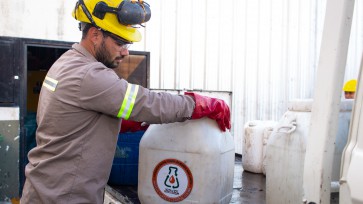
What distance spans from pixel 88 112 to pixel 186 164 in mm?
623

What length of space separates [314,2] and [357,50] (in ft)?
3.33

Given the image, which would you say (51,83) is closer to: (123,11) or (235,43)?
(123,11)

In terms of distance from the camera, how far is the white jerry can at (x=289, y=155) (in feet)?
5.85

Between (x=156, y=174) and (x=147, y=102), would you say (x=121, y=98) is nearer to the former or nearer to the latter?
(x=147, y=102)

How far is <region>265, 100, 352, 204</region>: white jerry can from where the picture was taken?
178 centimetres

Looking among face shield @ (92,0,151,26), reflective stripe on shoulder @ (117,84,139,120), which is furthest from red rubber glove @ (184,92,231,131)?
face shield @ (92,0,151,26)

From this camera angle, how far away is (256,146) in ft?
10.4

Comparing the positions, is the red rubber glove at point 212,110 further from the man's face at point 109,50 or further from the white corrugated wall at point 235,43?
the white corrugated wall at point 235,43

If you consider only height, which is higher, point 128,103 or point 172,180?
point 128,103

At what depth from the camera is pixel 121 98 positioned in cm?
166

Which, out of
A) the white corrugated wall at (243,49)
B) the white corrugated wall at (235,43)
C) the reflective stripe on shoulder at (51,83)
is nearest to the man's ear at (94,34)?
the reflective stripe on shoulder at (51,83)

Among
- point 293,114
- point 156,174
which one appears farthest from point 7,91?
point 293,114

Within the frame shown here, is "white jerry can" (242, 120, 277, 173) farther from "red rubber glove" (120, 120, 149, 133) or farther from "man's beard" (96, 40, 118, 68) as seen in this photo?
"man's beard" (96, 40, 118, 68)

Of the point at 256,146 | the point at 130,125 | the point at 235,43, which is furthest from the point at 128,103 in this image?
the point at 235,43
